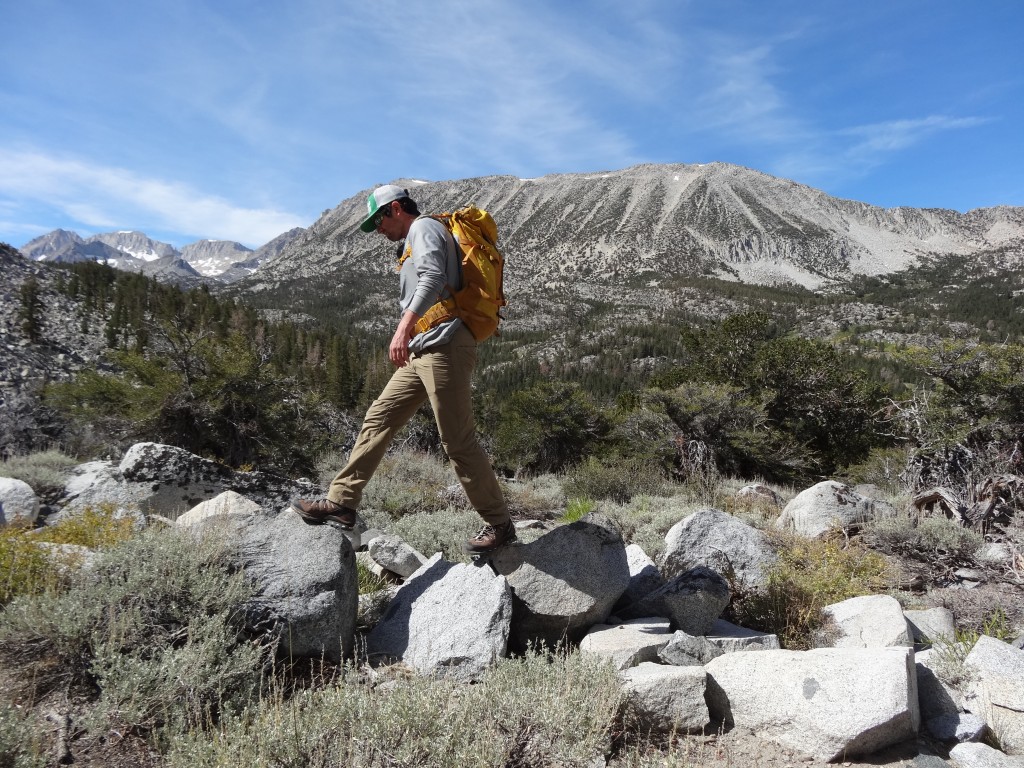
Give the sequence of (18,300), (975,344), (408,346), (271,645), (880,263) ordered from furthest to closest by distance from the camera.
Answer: (880,263) → (18,300) → (975,344) → (408,346) → (271,645)

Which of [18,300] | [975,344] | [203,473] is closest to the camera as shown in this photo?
[203,473]

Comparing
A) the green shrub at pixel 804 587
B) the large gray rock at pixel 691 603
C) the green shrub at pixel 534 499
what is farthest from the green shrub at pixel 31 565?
the green shrub at pixel 534 499

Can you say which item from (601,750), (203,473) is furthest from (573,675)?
(203,473)

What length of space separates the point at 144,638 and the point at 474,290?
2.47 metres

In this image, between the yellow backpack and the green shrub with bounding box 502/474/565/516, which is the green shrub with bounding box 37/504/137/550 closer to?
the yellow backpack

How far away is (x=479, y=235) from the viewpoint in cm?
340

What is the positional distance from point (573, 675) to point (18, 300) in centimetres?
3317

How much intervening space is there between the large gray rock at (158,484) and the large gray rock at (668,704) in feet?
13.7

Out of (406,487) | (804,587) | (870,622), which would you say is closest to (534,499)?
(406,487)

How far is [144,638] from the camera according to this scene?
2645 millimetres

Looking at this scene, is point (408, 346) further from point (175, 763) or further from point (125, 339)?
point (125, 339)

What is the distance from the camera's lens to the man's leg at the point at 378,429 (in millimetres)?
3432

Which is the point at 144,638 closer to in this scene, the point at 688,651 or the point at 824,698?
the point at 688,651

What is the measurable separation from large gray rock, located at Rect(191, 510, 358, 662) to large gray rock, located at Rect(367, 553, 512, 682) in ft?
0.99
